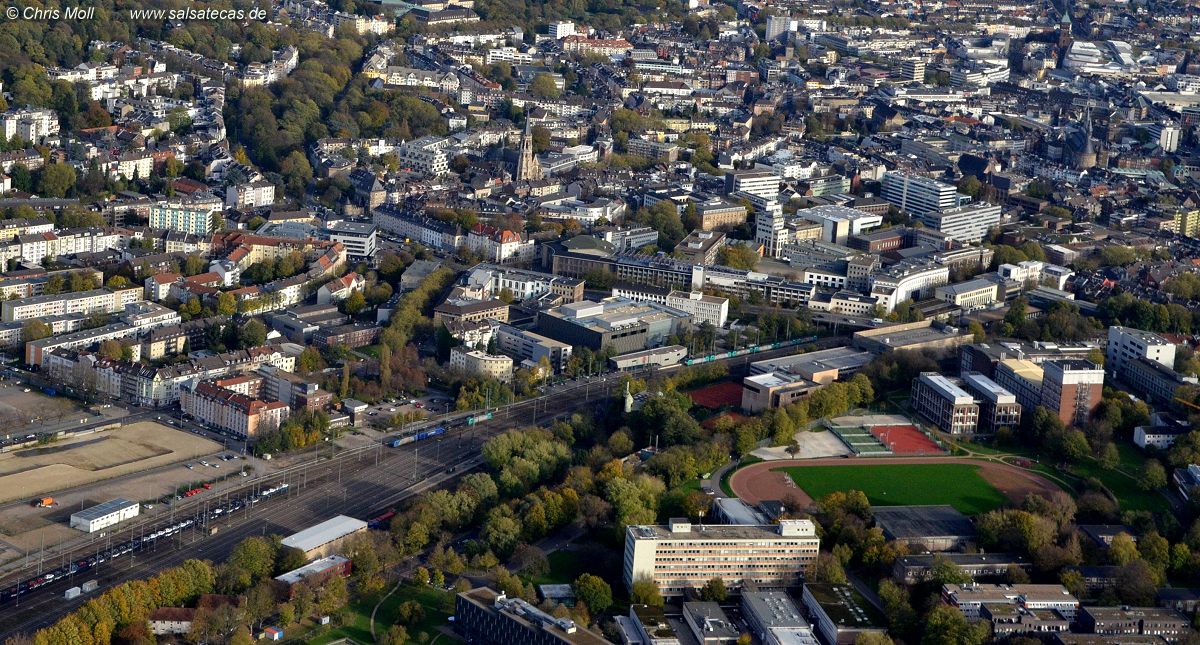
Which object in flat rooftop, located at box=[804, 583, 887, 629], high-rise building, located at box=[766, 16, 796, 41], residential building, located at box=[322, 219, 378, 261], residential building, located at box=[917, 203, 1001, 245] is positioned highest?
high-rise building, located at box=[766, 16, 796, 41]

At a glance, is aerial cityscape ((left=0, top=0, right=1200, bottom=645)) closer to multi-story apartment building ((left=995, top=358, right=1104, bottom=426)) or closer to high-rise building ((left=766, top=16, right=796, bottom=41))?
multi-story apartment building ((left=995, top=358, right=1104, bottom=426))

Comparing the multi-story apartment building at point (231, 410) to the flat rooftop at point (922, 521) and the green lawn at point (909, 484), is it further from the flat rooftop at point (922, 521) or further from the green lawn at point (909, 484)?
the flat rooftop at point (922, 521)

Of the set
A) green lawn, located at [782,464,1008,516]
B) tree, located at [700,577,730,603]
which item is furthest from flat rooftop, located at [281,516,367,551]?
green lawn, located at [782,464,1008,516]

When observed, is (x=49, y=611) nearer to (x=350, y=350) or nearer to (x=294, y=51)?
(x=350, y=350)

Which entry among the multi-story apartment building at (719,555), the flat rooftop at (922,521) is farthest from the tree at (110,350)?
the flat rooftop at (922,521)

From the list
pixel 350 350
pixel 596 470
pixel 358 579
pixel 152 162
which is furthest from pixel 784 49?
pixel 358 579
